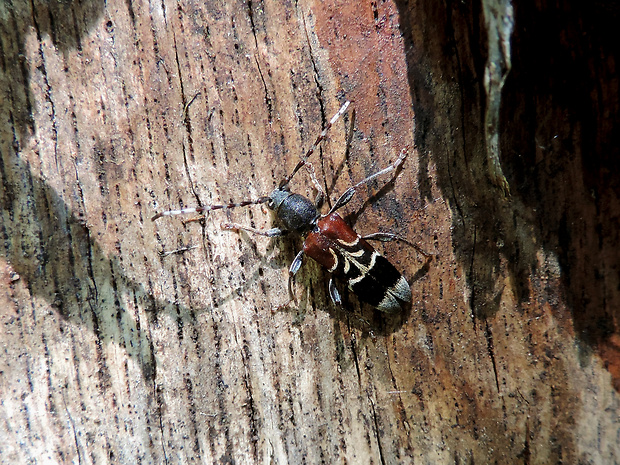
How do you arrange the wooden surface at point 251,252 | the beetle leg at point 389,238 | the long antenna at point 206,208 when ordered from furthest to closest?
the long antenna at point 206,208
the beetle leg at point 389,238
the wooden surface at point 251,252

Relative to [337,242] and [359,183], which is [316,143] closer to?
[359,183]

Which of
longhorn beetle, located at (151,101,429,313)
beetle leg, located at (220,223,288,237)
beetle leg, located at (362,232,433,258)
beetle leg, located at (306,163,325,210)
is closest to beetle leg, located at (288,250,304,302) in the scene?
longhorn beetle, located at (151,101,429,313)

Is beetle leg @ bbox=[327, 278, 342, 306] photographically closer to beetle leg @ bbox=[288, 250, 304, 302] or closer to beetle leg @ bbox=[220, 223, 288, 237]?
beetle leg @ bbox=[288, 250, 304, 302]

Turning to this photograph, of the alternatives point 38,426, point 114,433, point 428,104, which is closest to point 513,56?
point 428,104

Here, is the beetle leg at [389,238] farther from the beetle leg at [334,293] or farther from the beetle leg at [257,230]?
the beetle leg at [257,230]

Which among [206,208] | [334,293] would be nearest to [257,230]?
[206,208]

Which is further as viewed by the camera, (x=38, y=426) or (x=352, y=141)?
(x=352, y=141)

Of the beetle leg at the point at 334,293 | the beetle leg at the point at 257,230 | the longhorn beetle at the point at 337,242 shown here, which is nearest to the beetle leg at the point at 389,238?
the longhorn beetle at the point at 337,242

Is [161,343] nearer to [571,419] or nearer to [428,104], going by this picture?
[428,104]
